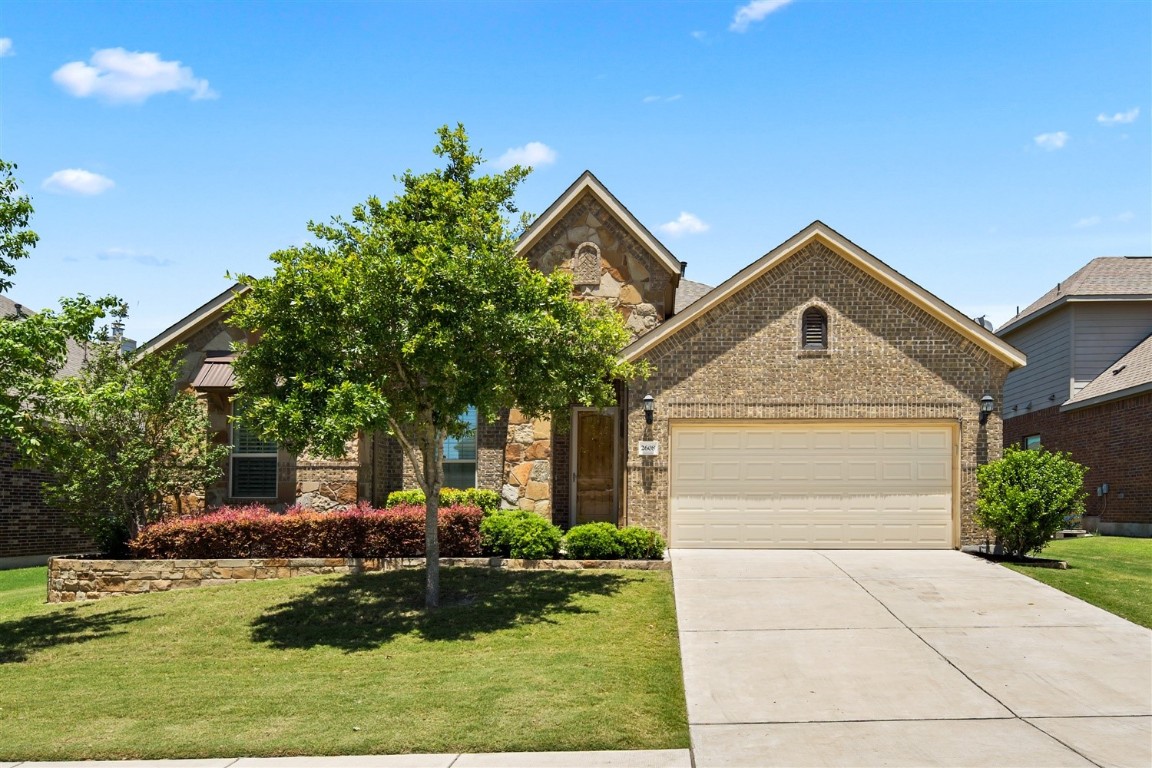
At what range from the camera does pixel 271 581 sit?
50.8 feet

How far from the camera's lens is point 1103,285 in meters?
26.1

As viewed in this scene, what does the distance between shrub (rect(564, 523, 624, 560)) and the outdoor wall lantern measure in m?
6.93

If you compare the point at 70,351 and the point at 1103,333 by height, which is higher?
the point at 1103,333

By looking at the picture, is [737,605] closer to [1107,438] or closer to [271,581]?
[271,581]

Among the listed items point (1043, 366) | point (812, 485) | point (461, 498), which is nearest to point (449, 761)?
point (461, 498)

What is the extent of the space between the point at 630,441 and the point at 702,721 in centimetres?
890

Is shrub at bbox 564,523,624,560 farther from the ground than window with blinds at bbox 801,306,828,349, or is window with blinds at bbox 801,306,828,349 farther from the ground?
window with blinds at bbox 801,306,828,349

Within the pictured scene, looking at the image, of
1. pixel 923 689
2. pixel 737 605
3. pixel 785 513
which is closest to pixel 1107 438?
pixel 785 513

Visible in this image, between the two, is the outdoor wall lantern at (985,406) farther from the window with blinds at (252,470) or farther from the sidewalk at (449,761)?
the window with blinds at (252,470)

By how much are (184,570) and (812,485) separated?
36.3ft

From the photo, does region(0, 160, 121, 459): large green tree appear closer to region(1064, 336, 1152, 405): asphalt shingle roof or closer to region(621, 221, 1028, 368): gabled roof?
region(621, 221, 1028, 368): gabled roof

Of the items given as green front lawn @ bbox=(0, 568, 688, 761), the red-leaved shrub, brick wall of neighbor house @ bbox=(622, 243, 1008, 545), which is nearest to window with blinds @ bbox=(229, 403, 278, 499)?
the red-leaved shrub

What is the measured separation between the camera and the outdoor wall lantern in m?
16.5

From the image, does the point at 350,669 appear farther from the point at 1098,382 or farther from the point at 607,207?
the point at 1098,382
